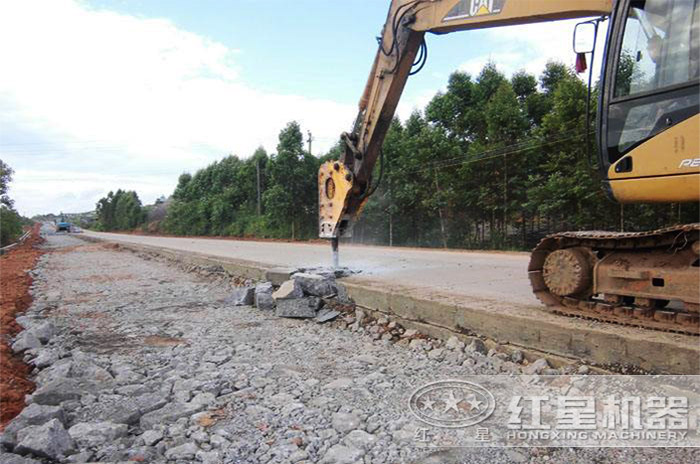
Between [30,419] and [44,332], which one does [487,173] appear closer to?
[44,332]

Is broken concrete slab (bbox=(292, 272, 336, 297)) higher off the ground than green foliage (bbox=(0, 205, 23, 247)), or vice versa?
green foliage (bbox=(0, 205, 23, 247))

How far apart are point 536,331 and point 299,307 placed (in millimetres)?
3478

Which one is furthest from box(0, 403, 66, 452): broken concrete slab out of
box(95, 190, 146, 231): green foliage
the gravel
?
box(95, 190, 146, 231): green foliage

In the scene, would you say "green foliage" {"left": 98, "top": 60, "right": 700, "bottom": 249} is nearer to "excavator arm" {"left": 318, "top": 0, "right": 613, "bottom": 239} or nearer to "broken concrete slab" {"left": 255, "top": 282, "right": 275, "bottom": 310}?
"excavator arm" {"left": 318, "top": 0, "right": 613, "bottom": 239}

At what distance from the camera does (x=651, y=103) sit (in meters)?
3.65

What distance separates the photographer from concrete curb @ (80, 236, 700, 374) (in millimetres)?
3229

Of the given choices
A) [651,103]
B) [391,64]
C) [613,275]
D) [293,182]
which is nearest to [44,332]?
[391,64]

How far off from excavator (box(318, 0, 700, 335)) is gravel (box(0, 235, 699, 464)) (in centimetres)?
93

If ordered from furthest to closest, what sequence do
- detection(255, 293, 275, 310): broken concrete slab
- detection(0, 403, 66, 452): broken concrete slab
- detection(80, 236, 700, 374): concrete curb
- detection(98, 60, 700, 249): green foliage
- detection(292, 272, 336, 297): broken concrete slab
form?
detection(98, 60, 700, 249): green foliage < detection(255, 293, 275, 310): broken concrete slab < detection(292, 272, 336, 297): broken concrete slab < detection(80, 236, 700, 374): concrete curb < detection(0, 403, 66, 452): broken concrete slab

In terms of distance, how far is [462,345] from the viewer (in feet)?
15.0

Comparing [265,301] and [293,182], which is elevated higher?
[293,182]

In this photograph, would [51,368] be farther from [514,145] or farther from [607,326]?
[514,145]

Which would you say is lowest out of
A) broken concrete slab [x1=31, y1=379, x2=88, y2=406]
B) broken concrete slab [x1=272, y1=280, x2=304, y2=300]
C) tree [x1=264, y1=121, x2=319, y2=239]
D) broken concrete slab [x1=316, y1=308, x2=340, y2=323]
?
broken concrete slab [x1=31, y1=379, x2=88, y2=406]

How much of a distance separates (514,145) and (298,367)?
16830mm
